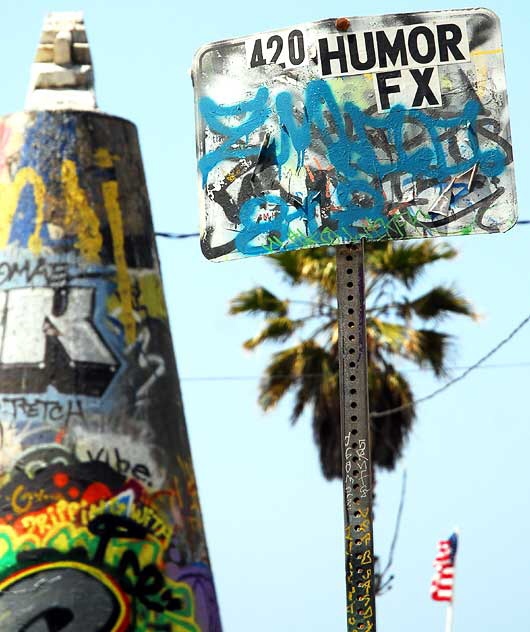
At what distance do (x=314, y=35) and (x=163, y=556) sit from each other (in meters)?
2.36

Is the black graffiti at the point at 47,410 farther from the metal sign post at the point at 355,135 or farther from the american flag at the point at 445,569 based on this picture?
the american flag at the point at 445,569

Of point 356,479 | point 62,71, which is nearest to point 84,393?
point 356,479

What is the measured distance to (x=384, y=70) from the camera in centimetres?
834

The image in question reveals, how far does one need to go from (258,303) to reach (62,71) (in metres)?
18.3

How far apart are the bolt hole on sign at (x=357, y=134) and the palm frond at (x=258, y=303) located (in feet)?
60.6

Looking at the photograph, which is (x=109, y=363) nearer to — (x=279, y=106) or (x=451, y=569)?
(x=279, y=106)

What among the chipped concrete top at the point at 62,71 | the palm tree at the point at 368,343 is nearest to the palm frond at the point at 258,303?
the palm tree at the point at 368,343

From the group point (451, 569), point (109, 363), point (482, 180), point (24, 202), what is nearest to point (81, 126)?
point (24, 202)

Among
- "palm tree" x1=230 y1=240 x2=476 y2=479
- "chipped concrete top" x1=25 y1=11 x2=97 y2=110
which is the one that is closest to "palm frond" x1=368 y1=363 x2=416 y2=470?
"palm tree" x1=230 y1=240 x2=476 y2=479

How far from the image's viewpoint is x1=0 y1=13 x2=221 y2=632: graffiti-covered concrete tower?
8102mm

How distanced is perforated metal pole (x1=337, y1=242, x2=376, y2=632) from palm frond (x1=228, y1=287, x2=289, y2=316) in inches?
744

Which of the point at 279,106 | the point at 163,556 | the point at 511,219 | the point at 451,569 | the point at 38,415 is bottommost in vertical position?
the point at 451,569

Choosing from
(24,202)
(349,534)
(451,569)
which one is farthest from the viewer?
(451,569)

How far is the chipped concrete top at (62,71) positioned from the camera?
8.73 m
